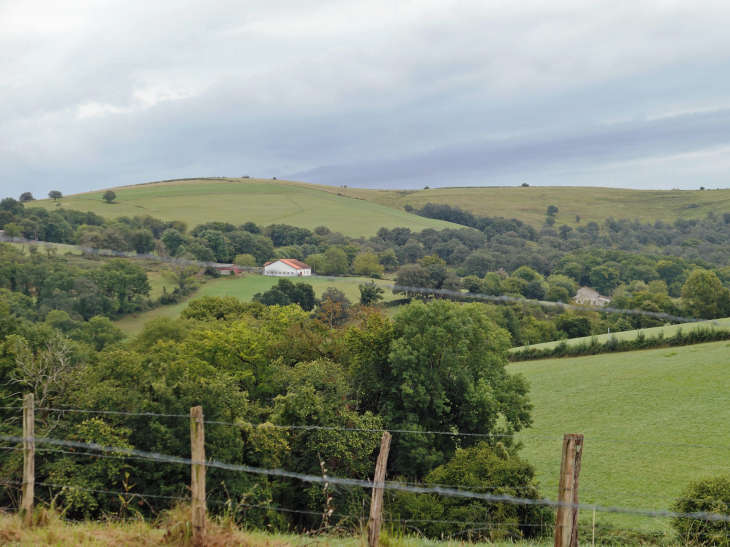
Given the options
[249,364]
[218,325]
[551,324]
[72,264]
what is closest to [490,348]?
[249,364]

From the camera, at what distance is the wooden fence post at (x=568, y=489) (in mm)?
6051

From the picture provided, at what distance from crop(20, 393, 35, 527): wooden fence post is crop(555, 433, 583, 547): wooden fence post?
736 cm

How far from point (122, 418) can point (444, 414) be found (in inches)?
615

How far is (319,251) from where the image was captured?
352ft

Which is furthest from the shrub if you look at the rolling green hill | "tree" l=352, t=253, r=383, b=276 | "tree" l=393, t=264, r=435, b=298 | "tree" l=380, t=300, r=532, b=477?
the rolling green hill

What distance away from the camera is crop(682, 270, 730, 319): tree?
2635 inches

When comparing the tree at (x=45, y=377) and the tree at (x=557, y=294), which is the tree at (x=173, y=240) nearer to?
the tree at (x=557, y=294)

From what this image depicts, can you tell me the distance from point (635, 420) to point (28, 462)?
3329 cm

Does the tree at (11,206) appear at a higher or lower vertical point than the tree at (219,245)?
higher

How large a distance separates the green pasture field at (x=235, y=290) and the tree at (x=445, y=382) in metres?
40.8

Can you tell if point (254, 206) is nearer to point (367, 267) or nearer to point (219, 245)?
point (219, 245)

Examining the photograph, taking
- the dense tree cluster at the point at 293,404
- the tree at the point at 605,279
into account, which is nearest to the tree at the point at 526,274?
the tree at the point at 605,279

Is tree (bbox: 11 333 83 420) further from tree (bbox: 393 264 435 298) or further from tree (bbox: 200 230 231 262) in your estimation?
tree (bbox: 200 230 231 262)

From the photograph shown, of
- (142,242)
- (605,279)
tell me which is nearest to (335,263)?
(142,242)
